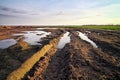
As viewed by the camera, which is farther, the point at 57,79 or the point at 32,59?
the point at 32,59

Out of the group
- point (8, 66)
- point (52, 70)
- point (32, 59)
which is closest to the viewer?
point (52, 70)

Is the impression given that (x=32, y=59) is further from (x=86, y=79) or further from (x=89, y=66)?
(x=86, y=79)

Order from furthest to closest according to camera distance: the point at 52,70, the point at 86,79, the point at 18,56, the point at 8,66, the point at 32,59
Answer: the point at 18,56 < the point at 32,59 < the point at 8,66 < the point at 52,70 < the point at 86,79

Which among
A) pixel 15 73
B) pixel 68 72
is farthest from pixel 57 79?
pixel 15 73

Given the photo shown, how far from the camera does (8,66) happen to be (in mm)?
12352

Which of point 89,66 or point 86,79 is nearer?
point 86,79

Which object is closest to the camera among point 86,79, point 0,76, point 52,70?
point 86,79

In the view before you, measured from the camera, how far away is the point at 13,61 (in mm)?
13648

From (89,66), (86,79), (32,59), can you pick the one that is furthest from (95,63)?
(32,59)

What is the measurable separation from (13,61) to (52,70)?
3983 mm

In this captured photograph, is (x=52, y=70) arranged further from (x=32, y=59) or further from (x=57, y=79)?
(x=32, y=59)

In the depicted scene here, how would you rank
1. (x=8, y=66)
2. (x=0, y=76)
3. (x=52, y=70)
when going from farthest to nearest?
1. (x=8, y=66)
2. (x=52, y=70)
3. (x=0, y=76)

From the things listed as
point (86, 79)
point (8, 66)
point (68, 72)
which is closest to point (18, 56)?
point (8, 66)

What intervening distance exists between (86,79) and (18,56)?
792 centimetres
